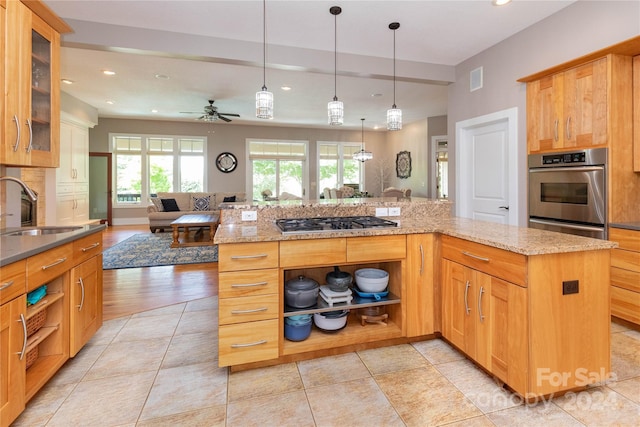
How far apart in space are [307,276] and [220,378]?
3.00 ft

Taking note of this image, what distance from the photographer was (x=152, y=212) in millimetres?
7270

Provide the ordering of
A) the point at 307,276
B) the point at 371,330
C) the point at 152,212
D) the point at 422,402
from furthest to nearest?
the point at 152,212, the point at 307,276, the point at 371,330, the point at 422,402

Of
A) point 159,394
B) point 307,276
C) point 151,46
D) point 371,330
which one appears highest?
point 151,46

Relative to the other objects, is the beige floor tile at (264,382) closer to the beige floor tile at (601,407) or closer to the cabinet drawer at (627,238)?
the beige floor tile at (601,407)

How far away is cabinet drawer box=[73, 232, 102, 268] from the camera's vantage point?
78.2 inches

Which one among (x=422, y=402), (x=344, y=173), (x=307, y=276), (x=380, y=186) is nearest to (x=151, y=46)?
(x=307, y=276)

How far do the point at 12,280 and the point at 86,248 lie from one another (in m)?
0.73

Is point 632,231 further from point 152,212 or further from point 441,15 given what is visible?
point 152,212

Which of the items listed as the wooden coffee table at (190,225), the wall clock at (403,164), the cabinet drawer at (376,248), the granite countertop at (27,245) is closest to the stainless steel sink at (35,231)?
the granite countertop at (27,245)

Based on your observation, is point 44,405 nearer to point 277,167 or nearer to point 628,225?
point 628,225

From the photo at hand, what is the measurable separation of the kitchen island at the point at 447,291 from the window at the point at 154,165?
7.43m

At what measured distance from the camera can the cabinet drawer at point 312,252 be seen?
2.00 metres

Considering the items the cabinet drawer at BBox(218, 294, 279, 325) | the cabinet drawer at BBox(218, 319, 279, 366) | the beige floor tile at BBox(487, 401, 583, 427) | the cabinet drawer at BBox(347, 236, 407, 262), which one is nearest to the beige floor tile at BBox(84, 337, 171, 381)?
the cabinet drawer at BBox(218, 319, 279, 366)

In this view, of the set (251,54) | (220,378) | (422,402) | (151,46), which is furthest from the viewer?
(251,54)
